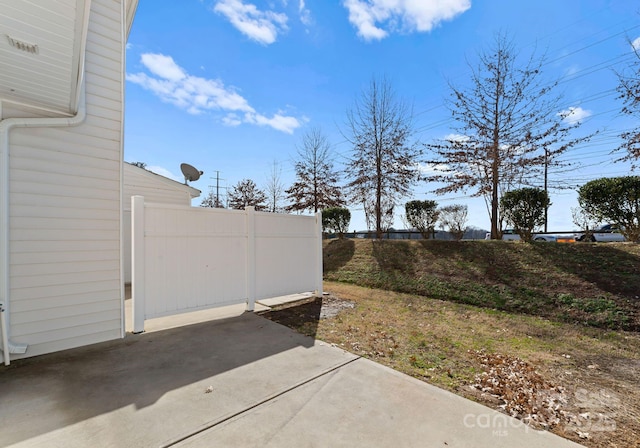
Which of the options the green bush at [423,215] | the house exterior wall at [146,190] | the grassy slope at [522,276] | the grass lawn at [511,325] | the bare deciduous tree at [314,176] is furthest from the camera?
the bare deciduous tree at [314,176]

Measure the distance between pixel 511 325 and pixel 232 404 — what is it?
4.57m

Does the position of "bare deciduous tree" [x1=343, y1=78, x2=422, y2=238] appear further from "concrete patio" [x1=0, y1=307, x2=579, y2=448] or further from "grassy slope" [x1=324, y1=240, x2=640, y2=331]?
"concrete patio" [x1=0, y1=307, x2=579, y2=448]

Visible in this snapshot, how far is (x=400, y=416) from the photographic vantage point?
210 cm

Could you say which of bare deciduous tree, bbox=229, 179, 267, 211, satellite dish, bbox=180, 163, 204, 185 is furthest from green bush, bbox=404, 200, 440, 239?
bare deciduous tree, bbox=229, 179, 267, 211

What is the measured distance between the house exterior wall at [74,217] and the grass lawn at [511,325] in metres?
2.73

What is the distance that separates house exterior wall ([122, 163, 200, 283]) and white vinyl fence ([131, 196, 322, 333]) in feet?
12.5

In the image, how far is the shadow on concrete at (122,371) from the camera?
2.11 m

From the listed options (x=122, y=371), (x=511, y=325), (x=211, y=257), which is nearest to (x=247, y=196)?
(x=211, y=257)

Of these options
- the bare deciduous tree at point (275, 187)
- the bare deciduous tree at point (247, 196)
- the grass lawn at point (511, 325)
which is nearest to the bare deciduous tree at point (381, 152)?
the grass lawn at point (511, 325)

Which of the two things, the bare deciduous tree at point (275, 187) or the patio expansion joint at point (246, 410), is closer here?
the patio expansion joint at point (246, 410)

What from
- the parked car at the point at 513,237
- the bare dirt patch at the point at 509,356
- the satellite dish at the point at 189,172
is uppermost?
the satellite dish at the point at 189,172

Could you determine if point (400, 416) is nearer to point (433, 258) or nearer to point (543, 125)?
point (433, 258)

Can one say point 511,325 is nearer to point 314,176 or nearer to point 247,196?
point 314,176

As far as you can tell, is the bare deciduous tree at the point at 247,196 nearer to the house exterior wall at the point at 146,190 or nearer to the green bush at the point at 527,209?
Answer: the house exterior wall at the point at 146,190
